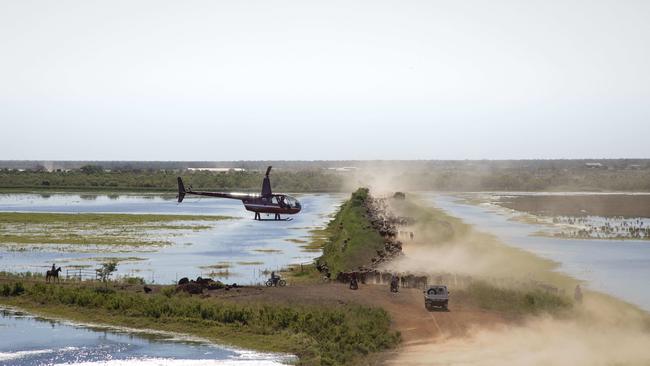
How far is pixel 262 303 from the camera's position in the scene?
46.7 metres

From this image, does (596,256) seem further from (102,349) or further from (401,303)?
(102,349)

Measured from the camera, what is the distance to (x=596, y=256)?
241 ft

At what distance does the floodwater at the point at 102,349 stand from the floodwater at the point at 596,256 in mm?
24442

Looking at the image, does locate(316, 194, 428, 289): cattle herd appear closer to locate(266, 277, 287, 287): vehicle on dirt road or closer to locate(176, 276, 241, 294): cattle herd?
locate(266, 277, 287, 287): vehicle on dirt road

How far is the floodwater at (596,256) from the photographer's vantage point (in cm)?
5659

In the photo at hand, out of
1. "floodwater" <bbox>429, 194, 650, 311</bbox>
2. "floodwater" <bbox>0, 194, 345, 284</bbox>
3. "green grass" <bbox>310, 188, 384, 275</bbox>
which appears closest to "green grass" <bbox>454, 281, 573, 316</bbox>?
"floodwater" <bbox>429, 194, 650, 311</bbox>

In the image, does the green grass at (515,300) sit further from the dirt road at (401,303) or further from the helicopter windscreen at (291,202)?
the helicopter windscreen at (291,202)

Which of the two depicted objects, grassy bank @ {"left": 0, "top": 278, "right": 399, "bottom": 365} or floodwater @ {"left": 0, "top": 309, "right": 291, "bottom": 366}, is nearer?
floodwater @ {"left": 0, "top": 309, "right": 291, "bottom": 366}

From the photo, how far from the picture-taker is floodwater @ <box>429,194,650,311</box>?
56594 mm

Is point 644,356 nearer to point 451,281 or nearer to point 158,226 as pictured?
point 451,281

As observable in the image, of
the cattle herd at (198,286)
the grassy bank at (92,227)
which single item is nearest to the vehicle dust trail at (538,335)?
the cattle herd at (198,286)

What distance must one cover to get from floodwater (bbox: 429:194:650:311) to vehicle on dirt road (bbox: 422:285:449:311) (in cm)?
1203

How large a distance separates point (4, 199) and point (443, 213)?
79.9m

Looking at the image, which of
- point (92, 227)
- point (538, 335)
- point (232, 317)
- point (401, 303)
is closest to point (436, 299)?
point (401, 303)
